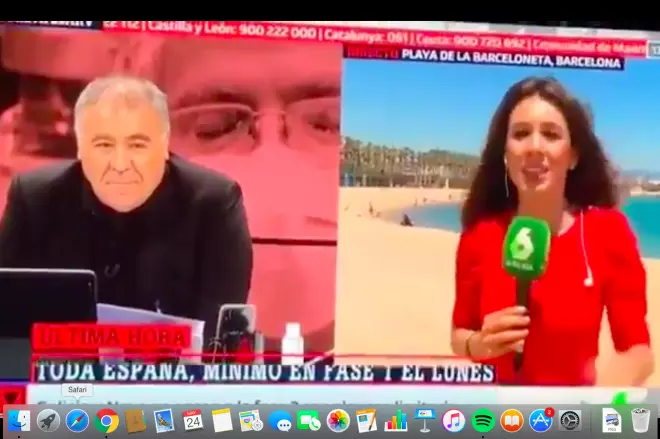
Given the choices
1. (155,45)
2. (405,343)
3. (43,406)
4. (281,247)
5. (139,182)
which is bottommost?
(43,406)

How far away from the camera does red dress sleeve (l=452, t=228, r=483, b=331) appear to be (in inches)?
60.9

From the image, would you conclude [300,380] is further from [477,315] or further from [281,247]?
[477,315]

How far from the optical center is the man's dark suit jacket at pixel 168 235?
4.84ft

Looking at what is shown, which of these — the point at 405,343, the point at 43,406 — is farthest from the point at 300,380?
the point at 43,406

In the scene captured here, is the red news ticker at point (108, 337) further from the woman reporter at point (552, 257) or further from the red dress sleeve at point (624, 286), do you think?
the red dress sleeve at point (624, 286)

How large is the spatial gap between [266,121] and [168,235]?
27 cm

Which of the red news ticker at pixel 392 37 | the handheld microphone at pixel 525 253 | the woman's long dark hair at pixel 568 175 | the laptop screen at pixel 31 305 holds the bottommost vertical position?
the laptop screen at pixel 31 305

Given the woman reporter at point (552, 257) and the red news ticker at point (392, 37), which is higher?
the red news ticker at point (392, 37)

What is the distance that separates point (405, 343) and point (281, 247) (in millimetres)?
289

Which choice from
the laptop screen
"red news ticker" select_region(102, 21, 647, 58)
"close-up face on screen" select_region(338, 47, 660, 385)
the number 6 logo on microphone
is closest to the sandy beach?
"close-up face on screen" select_region(338, 47, 660, 385)

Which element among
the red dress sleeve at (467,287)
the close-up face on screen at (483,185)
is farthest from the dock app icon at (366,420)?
the red dress sleeve at (467,287)

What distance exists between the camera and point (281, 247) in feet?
4.99

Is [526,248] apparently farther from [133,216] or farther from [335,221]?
[133,216]

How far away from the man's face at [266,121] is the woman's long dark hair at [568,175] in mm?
278
